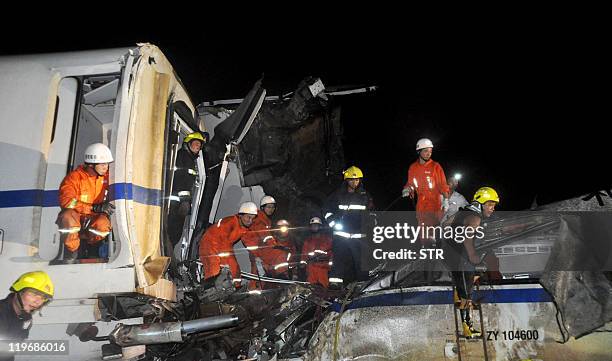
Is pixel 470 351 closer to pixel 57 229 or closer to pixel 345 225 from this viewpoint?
pixel 345 225

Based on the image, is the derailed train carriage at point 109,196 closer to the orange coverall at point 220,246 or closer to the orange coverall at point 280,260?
the orange coverall at point 220,246

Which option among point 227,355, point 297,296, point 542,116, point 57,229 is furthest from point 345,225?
→ point 542,116

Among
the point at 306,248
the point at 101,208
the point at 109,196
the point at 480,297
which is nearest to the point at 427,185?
the point at 306,248

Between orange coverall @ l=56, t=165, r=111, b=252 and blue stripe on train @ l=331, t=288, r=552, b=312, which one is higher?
orange coverall @ l=56, t=165, r=111, b=252

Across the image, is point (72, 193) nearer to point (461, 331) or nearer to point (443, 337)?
point (443, 337)

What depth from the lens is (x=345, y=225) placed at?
577 centimetres

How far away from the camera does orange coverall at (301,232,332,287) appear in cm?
651

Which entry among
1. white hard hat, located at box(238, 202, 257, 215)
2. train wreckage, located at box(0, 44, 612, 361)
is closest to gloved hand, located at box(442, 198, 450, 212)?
train wreckage, located at box(0, 44, 612, 361)

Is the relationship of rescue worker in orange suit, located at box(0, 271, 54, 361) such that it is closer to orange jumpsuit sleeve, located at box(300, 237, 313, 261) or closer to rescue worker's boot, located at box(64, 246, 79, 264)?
rescue worker's boot, located at box(64, 246, 79, 264)

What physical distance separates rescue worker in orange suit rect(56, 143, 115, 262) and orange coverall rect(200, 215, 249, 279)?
4.87 ft

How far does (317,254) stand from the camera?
21.9 feet

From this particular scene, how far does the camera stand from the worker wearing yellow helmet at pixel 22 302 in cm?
371

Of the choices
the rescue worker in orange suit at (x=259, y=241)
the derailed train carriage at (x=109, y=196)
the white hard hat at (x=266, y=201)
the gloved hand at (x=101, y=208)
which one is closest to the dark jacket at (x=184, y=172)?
the derailed train carriage at (x=109, y=196)

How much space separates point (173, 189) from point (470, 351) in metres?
3.10
